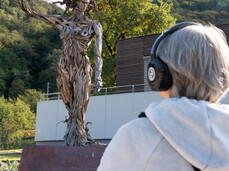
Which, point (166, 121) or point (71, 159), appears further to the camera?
point (71, 159)

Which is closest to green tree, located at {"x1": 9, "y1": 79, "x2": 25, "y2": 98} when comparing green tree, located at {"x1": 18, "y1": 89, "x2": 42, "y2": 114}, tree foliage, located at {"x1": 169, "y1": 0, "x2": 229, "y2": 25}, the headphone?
green tree, located at {"x1": 18, "y1": 89, "x2": 42, "y2": 114}

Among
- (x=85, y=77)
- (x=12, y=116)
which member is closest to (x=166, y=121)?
(x=85, y=77)

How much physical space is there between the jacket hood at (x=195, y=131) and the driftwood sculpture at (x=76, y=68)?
5.79 m

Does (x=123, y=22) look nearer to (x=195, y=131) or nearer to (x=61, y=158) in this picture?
(x=61, y=158)

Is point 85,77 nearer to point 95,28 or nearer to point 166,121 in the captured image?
point 95,28

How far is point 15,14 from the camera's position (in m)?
80.4

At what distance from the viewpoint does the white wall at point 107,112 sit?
22609 millimetres

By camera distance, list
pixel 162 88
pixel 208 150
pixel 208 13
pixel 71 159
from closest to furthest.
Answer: pixel 208 150, pixel 162 88, pixel 71 159, pixel 208 13

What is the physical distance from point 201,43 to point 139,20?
90.8 ft

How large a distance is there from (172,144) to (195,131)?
3.3 inches

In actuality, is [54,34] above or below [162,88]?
above

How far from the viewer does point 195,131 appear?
4.32 feet

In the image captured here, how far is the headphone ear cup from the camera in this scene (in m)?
1.45

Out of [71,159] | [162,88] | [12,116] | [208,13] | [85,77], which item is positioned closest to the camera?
[162,88]
